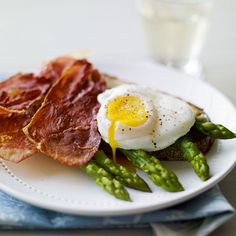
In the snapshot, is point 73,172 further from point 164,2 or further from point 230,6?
point 230,6

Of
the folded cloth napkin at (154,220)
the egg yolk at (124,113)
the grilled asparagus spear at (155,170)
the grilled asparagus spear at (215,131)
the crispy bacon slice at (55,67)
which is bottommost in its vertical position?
the folded cloth napkin at (154,220)

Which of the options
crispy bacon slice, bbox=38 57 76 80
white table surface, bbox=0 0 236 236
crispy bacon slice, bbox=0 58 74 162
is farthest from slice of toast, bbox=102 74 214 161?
white table surface, bbox=0 0 236 236

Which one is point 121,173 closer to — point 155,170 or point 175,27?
point 155,170

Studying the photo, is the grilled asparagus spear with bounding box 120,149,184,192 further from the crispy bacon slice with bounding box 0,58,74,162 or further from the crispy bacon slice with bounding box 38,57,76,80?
the crispy bacon slice with bounding box 38,57,76,80

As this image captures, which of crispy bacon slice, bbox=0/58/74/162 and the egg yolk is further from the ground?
the egg yolk

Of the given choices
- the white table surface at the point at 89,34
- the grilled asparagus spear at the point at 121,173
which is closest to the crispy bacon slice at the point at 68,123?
the grilled asparagus spear at the point at 121,173

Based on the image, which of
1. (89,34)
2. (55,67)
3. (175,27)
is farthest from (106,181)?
(89,34)

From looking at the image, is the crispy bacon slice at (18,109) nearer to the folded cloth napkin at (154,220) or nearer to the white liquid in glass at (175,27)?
the folded cloth napkin at (154,220)
